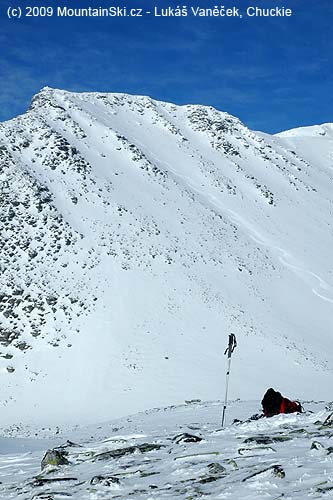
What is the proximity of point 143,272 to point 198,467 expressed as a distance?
35.3 metres

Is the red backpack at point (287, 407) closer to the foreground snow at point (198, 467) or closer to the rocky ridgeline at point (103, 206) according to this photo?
the foreground snow at point (198, 467)

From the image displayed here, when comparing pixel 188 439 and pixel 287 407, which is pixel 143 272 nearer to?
pixel 287 407

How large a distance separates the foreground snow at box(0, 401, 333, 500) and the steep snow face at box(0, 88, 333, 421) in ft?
66.0

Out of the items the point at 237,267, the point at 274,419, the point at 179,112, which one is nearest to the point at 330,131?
the point at 179,112

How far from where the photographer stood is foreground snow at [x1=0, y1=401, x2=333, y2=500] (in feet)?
22.4

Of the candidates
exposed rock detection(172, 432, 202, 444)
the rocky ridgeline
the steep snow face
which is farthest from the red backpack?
the rocky ridgeline

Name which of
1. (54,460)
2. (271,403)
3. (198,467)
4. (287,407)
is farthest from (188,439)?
(287,407)

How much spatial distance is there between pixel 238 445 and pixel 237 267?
3889cm

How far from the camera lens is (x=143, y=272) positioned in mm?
43438

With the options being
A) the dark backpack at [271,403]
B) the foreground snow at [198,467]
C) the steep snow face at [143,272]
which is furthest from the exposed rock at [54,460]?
the steep snow face at [143,272]

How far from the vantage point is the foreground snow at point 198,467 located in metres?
6.83

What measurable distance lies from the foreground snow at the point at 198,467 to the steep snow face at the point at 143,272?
20131 mm

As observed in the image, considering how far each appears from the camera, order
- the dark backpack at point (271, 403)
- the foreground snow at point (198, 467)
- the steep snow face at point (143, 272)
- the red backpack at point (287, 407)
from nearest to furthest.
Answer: the foreground snow at point (198, 467) < the dark backpack at point (271, 403) < the red backpack at point (287, 407) < the steep snow face at point (143, 272)

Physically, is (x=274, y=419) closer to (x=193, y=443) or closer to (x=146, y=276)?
(x=193, y=443)
